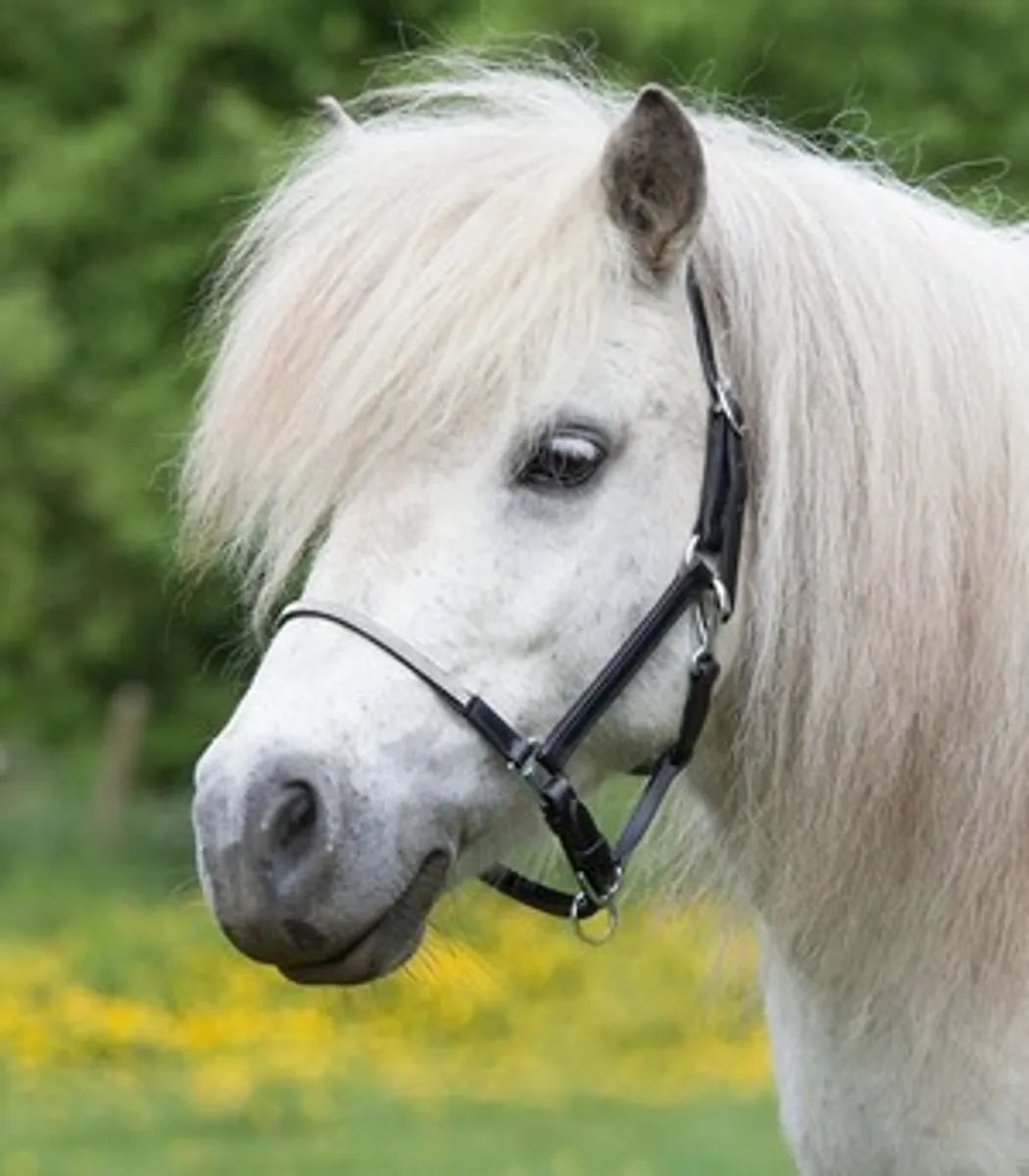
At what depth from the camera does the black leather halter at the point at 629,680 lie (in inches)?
98.9

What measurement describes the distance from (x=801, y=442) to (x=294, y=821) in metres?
0.68

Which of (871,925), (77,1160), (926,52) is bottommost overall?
(77,1160)

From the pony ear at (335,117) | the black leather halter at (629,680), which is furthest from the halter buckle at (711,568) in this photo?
the pony ear at (335,117)

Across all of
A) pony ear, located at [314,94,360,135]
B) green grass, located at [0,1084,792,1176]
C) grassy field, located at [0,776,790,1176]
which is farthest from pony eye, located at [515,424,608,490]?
green grass, located at [0,1084,792,1176]

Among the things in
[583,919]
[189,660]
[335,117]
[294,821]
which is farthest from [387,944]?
[189,660]

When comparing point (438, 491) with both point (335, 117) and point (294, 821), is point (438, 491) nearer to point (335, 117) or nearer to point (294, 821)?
point (294, 821)

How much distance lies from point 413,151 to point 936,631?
0.75m

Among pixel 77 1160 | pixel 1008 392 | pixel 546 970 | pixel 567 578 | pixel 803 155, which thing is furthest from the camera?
pixel 546 970

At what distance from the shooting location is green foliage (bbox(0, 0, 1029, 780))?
1114 centimetres

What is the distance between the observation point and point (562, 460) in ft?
8.40

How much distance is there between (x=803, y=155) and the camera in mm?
2934

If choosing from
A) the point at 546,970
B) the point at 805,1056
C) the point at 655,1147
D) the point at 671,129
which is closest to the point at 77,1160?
the point at 655,1147

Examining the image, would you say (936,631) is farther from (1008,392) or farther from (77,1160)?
(77,1160)

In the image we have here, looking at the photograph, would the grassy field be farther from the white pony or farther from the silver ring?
the silver ring
